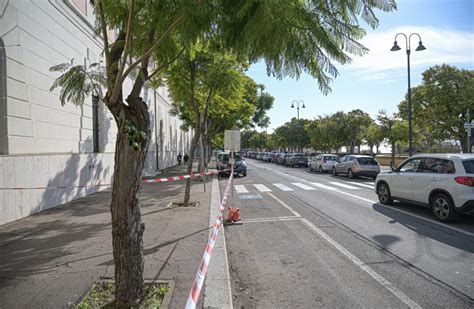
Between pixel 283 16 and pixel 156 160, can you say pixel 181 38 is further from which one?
pixel 156 160

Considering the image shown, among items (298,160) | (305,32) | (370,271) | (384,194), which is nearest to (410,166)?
(384,194)

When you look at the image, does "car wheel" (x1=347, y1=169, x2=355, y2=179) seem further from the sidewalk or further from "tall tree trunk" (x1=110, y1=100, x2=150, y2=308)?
"tall tree trunk" (x1=110, y1=100, x2=150, y2=308)

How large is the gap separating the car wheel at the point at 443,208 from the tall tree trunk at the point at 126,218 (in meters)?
7.28

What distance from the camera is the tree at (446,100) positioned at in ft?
87.2

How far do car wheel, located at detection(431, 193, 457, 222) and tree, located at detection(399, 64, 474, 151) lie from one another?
72.1 feet

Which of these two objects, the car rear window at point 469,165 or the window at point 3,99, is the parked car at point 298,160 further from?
the window at point 3,99

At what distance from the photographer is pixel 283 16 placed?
292cm

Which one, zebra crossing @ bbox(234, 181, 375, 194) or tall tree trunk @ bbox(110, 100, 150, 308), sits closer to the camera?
tall tree trunk @ bbox(110, 100, 150, 308)

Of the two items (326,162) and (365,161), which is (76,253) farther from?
(326,162)

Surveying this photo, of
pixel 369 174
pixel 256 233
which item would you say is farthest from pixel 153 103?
pixel 256 233

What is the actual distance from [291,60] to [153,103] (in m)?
26.9

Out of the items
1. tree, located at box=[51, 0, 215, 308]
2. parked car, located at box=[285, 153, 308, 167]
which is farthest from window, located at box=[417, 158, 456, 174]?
parked car, located at box=[285, 153, 308, 167]

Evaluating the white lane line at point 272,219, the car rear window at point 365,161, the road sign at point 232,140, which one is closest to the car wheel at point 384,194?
the white lane line at point 272,219

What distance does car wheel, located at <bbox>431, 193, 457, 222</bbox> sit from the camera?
780 cm
